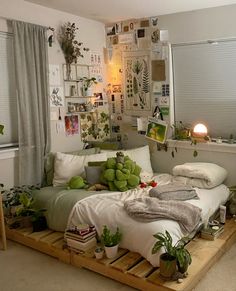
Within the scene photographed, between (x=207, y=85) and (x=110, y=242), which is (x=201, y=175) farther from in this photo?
(x=110, y=242)

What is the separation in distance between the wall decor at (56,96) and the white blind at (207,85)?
1402mm

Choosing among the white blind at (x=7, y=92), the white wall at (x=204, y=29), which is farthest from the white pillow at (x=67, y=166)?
the white wall at (x=204, y=29)

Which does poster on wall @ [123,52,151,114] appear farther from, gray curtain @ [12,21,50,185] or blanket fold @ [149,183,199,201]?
blanket fold @ [149,183,199,201]

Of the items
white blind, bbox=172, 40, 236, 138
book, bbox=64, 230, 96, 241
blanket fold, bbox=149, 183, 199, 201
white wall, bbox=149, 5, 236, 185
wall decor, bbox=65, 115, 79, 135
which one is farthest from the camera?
wall decor, bbox=65, 115, 79, 135

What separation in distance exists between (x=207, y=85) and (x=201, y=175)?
3.66 ft

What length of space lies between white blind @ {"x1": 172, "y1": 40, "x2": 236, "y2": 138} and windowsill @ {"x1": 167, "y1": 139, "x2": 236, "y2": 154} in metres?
0.19

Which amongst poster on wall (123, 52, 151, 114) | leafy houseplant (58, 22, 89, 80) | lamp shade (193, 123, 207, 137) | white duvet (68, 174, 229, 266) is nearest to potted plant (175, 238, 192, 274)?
white duvet (68, 174, 229, 266)

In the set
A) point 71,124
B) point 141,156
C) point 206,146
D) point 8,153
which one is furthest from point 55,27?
point 206,146

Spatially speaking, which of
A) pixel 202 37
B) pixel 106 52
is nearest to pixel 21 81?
pixel 106 52

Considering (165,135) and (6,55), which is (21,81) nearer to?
(6,55)

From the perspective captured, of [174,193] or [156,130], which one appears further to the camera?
[156,130]

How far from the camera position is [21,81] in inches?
129

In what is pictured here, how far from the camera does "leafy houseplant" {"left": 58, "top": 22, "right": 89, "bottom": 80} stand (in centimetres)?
372

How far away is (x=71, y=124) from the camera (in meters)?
3.93
